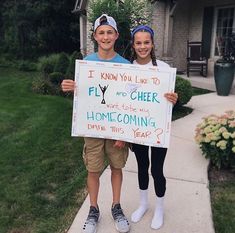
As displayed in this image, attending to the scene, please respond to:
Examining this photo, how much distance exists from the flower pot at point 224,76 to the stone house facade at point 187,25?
3707mm

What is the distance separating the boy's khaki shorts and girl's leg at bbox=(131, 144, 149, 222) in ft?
0.47

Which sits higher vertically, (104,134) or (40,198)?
(104,134)

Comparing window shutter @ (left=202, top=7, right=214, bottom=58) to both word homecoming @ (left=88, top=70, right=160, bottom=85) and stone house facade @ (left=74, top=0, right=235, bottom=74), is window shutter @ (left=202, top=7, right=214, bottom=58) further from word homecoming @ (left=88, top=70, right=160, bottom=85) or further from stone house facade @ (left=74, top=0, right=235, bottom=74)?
word homecoming @ (left=88, top=70, right=160, bottom=85)

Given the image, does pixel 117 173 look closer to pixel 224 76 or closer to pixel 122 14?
pixel 122 14

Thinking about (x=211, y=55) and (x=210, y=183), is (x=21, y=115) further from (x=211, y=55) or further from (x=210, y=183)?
(x=211, y=55)

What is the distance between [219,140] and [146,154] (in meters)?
1.51

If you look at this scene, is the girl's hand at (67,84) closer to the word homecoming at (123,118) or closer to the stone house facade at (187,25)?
the word homecoming at (123,118)

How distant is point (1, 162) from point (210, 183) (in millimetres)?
2648

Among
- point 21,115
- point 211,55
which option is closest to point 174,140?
point 21,115

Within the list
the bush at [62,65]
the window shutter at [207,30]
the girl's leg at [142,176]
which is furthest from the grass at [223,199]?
the window shutter at [207,30]

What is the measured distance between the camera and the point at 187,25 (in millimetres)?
12727

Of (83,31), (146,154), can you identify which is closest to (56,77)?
(146,154)

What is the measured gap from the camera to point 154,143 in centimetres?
254

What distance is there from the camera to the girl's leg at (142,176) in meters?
2.74
